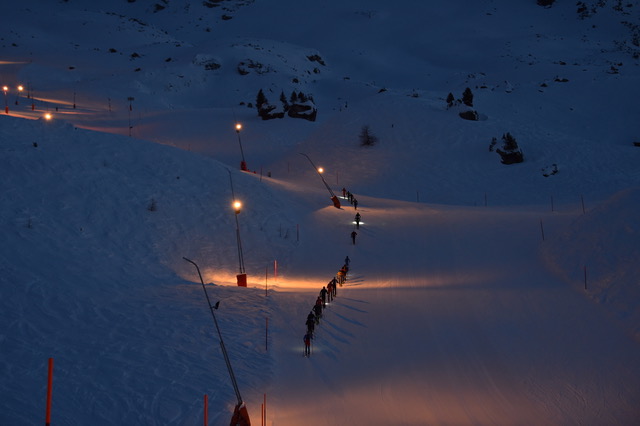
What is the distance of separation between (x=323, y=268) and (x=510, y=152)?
98.5 ft

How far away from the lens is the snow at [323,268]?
1214 cm

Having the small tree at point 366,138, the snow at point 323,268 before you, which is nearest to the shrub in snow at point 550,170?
the snow at point 323,268

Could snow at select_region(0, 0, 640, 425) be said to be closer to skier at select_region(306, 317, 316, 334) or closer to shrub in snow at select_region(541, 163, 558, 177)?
skier at select_region(306, 317, 316, 334)

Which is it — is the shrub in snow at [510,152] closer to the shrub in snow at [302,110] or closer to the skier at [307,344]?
the shrub in snow at [302,110]

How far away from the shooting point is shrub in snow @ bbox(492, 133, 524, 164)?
46875mm

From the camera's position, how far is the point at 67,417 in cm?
1001

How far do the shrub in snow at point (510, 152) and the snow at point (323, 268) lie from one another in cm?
84

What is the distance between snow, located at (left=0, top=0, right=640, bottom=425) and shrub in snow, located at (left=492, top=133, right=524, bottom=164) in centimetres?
84

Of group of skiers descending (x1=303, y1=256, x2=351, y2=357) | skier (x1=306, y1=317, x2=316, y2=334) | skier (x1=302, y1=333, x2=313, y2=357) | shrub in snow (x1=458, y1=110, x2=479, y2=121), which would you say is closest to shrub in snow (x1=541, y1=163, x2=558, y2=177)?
shrub in snow (x1=458, y1=110, x2=479, y2=121)

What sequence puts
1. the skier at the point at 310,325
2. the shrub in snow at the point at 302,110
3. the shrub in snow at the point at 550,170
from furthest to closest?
the shrub in snow at the point at 302,110 < the shrub in snow at the point at 550,170 < the skier at the point at 310,325

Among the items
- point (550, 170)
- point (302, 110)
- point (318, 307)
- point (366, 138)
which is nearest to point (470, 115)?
point (366, 138)

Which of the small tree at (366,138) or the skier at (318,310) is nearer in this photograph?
the skier at (318,310)

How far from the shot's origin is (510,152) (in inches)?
1853

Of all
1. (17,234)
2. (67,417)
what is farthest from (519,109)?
(67,417)
